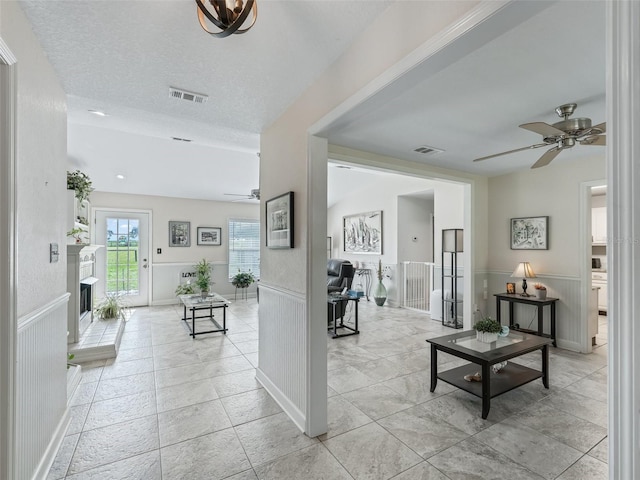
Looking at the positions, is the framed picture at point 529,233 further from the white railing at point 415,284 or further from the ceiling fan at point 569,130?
the white railing at point 415,284

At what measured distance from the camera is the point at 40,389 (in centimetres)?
184

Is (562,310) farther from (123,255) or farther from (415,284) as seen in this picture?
(123,255)

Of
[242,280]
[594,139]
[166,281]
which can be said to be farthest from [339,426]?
[166,281]

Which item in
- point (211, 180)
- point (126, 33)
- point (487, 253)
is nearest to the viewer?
point (126, 33)

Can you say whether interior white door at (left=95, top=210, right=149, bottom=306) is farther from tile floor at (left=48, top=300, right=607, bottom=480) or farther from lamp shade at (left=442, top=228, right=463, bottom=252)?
lamp shade at (left=442, top=228, right=463, bottom=252)

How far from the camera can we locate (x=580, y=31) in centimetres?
161

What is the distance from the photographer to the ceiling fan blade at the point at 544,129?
7.59 feet

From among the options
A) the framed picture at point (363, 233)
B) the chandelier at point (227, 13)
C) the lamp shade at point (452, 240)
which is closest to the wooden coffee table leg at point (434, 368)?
the chandelier at point (227, 13)

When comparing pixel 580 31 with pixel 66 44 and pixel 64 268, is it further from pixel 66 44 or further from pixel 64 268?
pixel 64 268

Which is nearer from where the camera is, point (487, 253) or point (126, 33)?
point (126, 33)

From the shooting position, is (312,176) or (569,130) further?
(569,130)

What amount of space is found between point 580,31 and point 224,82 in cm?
213
